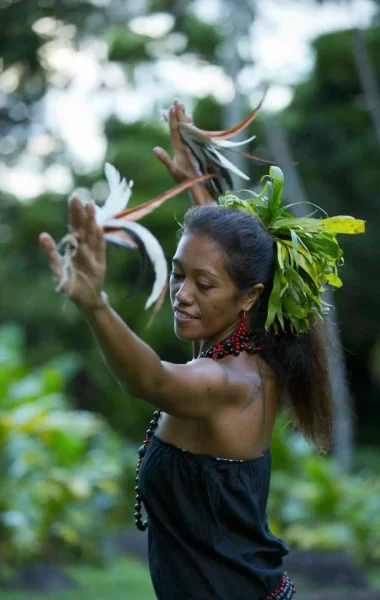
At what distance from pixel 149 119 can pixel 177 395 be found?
14.6m

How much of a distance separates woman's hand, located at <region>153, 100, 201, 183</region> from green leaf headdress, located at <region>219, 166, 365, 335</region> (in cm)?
36

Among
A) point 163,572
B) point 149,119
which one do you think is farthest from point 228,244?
point 149,119

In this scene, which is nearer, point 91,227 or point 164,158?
point 91,227

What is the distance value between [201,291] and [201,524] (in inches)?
24.0

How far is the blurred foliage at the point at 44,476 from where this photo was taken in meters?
7.82

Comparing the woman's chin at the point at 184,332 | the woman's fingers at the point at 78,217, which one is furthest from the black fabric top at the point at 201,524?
the woman's fingers at the point at 78,217

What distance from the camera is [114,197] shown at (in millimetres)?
2408

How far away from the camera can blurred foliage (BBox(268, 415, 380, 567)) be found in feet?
29.5

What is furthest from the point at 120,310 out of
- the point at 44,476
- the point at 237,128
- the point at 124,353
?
the point at 124,353

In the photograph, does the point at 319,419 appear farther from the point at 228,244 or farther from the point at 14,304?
the point at 14,304

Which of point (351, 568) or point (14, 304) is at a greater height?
point (14, 304)

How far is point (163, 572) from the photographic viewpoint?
2.63 meters

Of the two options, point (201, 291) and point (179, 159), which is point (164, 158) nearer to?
point (179, 159)

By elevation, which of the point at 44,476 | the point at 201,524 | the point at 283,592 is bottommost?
the point at 283,592
